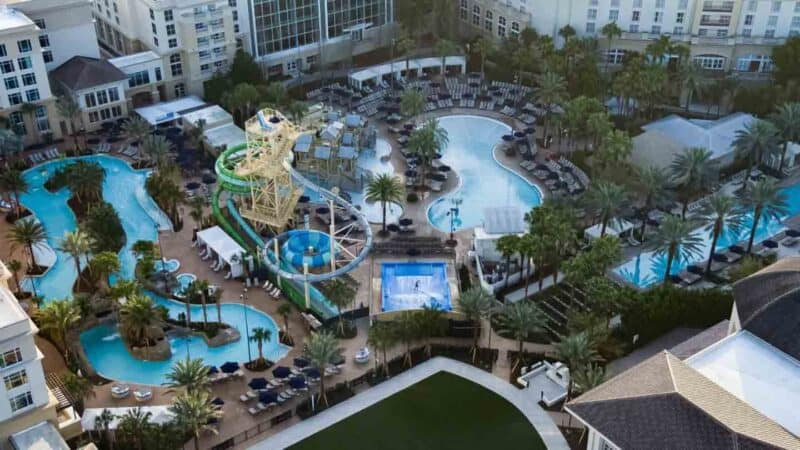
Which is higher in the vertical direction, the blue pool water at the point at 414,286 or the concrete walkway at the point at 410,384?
the blue pool water at the point at 414,286

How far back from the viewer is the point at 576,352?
2277 inches

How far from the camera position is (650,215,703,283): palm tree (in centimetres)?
6812

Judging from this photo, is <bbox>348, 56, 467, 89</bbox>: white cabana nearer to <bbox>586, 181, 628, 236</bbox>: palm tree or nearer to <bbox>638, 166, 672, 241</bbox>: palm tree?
<bbox>638, 166, 672, 241</bbox>: palm tree

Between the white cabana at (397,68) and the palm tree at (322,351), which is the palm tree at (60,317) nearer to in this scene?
the palm tree at (322,351)

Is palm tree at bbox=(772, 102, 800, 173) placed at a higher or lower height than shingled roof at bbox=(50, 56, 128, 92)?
lower

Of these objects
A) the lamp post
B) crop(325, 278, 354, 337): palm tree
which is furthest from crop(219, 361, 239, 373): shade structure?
crop(325, 278, 354, 337): palm tree

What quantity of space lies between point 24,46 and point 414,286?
5195 cm

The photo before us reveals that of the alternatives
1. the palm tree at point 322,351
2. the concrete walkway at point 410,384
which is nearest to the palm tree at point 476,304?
the concrete walkway at point 410,384

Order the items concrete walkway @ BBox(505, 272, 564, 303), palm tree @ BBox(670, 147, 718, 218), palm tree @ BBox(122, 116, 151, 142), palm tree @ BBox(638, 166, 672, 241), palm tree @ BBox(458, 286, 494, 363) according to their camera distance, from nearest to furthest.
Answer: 1. palm tree @ BBox(458, 286, 494, 363)
2. concrete walkway @ BBox(505, 272, 564, 303)
3. palm tree @ BBox(638, 166, 672, 241)
4. palm tree @ BBox(670, 147, 718, 218)
5. palm tree @ BBox(122, 116, 151, 142)

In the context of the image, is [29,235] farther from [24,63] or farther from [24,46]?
[24,46]

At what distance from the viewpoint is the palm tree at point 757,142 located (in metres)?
82.2

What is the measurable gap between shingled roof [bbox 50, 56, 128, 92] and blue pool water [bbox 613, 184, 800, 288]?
61.2m

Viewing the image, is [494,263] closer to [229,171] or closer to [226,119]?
[229,171]

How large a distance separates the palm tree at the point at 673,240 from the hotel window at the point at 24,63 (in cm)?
6731
